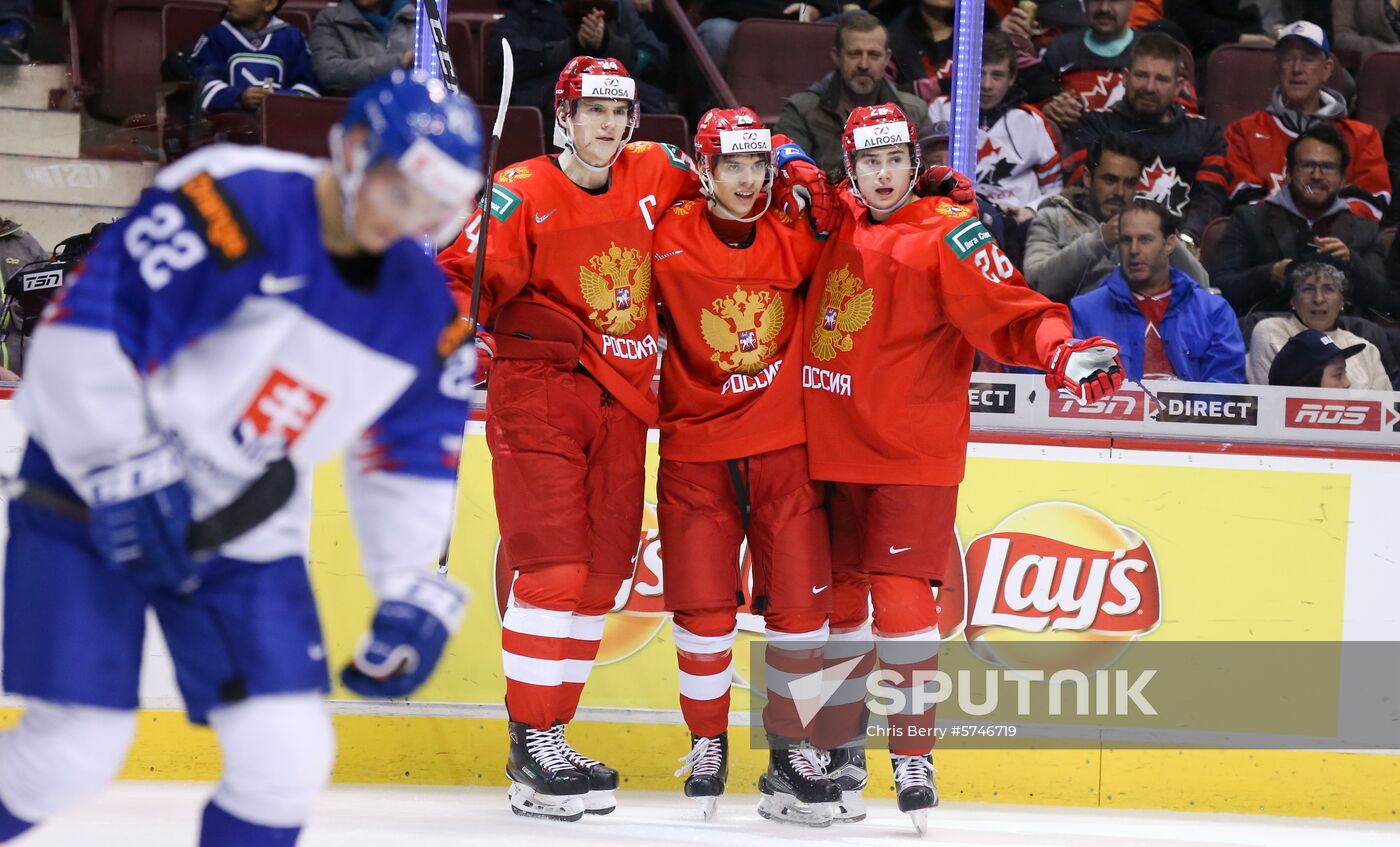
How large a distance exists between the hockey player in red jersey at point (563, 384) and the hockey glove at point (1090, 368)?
1007mm

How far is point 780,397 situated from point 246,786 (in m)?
2.09

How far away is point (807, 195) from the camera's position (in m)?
4.10

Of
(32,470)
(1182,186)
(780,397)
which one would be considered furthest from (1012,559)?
(32,470)

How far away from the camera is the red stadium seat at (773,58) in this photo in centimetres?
634

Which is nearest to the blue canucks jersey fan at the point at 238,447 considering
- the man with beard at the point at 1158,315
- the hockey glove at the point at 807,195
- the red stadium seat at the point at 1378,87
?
the hockey glove at the point at 807,195

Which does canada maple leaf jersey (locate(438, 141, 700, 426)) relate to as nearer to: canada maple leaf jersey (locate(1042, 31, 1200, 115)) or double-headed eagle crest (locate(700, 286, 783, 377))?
double-headed eagle crest (locate(700, 286, 783, 377))

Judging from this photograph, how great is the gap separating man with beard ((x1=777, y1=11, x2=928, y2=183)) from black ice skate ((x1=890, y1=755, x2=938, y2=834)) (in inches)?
85.8

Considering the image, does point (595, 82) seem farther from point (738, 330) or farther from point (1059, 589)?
point (1059, 589)

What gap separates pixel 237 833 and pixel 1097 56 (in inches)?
196

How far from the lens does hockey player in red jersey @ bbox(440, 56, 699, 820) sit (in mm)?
4000

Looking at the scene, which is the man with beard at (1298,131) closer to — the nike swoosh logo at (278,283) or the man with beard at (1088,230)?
the man with beard at (1088,230)

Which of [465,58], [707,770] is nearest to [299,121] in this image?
[465,58]

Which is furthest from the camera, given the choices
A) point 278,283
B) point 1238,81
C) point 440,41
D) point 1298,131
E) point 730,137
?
point 1238,81

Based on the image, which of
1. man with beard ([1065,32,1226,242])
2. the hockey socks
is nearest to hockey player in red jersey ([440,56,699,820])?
the hockey socks
